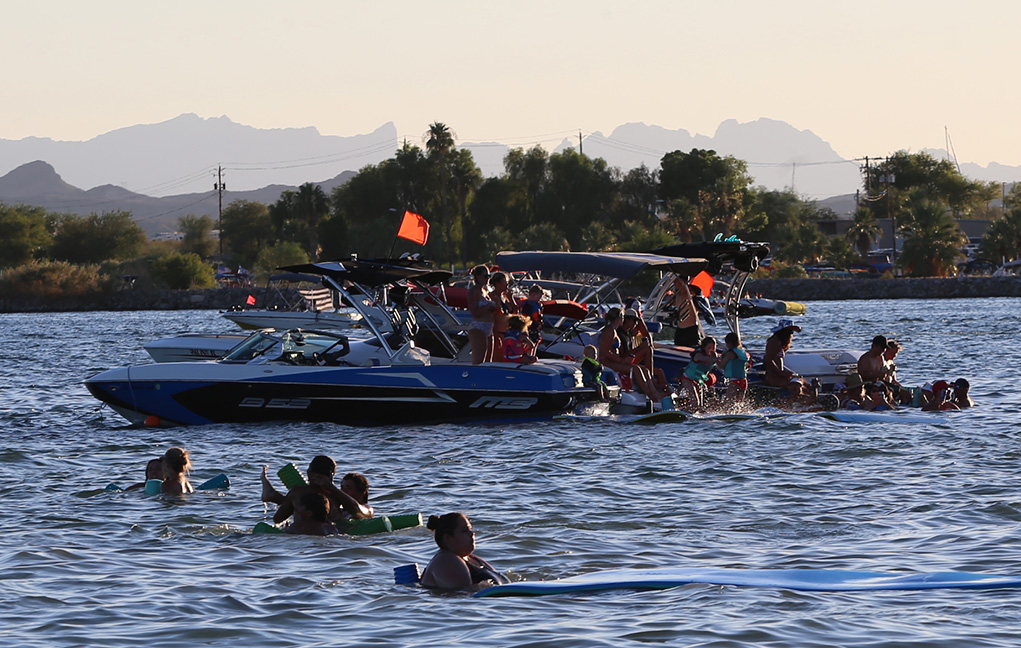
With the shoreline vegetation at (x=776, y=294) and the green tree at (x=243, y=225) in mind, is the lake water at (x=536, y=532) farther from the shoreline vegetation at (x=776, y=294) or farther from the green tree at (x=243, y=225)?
the green tree at (x=243, y=225)

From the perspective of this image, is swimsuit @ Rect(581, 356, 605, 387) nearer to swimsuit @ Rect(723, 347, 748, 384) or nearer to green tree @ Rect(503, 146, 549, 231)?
swimsuit @ Rect(723, 347, 748, 384)

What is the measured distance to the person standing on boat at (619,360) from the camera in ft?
61.0

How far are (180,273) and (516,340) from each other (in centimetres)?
9922

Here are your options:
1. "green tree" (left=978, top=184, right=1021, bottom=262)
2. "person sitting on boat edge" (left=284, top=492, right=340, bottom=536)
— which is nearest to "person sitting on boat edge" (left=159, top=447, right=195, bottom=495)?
"person sitting on boat edge" (left=284, top=492, right=340, bottom=536)

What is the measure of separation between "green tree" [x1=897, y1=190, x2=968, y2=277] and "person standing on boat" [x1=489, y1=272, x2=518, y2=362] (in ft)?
284

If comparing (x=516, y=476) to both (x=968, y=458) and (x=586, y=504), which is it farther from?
(x=968, y=458)

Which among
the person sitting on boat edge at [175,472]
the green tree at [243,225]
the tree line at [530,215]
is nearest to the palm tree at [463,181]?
the tree line at [530,215]

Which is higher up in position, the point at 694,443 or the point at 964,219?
the point at 964,219

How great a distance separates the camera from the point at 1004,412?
66.0ft

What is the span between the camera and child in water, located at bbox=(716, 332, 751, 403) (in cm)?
1945

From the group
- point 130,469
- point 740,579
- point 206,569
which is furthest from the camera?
point 130,469

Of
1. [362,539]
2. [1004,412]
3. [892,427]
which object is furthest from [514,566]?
[1004,412]

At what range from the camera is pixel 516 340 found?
18672mm

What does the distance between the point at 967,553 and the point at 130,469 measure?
954 cm
